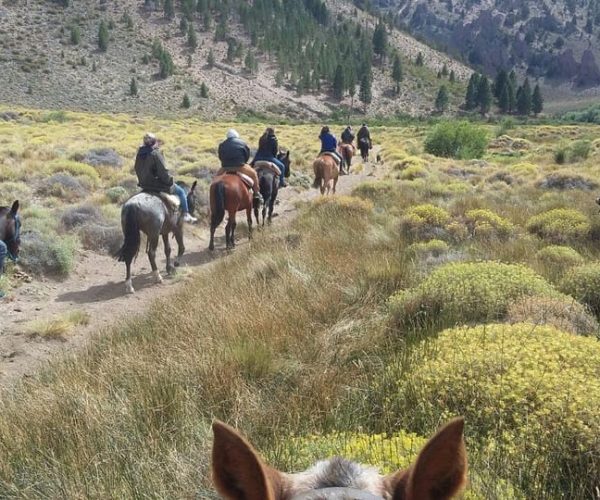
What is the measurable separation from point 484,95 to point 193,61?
60738mm

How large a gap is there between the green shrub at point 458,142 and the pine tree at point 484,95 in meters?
88.1

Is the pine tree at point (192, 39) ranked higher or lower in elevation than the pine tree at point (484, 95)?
higher

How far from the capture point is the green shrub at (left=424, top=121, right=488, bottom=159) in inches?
1223

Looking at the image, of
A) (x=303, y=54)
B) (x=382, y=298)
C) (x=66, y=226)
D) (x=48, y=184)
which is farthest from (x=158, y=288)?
(x=303, y=54)

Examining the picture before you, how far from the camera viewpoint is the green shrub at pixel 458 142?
3106 cm

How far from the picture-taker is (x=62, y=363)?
16.3 feet

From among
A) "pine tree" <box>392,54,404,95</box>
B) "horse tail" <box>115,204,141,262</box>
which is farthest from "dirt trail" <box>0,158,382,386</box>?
"pine tree" <box>392,54,404,95</box>

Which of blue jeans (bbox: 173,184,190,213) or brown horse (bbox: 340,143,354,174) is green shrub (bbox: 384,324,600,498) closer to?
blue jeans (bbox: 173,184,190,213)

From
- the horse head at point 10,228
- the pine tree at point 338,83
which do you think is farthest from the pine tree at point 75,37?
the horse head at point 10,228

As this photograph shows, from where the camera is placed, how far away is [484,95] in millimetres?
111812

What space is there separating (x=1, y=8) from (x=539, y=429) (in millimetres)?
116334

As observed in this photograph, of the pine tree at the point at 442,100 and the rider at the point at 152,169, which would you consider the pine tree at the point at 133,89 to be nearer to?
the pine tree at the point at 442,100

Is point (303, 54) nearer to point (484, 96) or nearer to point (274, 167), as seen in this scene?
point (484, 96)

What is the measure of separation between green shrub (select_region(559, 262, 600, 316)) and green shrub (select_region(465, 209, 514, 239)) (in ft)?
10.4
